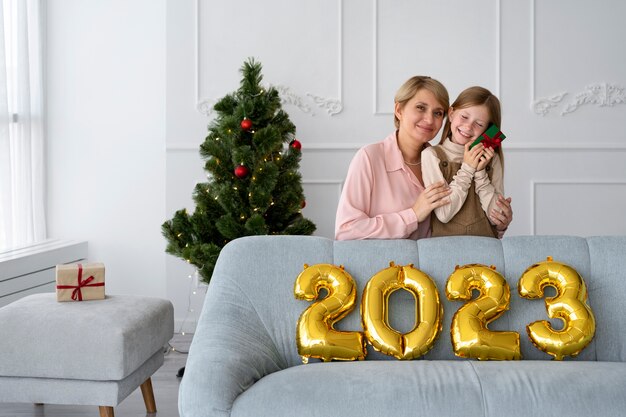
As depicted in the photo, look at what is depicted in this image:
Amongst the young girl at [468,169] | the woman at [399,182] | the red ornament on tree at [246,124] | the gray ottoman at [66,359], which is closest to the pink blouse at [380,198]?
the woman at [399,182]

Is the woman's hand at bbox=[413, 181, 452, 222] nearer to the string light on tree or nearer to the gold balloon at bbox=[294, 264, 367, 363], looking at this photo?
the gold balloon at bbox=[294, 264, 367, 363]

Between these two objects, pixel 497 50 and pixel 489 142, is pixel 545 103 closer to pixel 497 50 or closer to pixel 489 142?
pixel 497 50

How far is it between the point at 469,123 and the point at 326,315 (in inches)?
33.4

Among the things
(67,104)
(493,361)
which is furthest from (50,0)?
(493,361)

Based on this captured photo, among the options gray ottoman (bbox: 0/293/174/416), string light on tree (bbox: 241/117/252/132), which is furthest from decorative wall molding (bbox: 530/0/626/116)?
gray ottoman (bbox: 0/293/174/416)

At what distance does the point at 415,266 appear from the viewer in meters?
2.36

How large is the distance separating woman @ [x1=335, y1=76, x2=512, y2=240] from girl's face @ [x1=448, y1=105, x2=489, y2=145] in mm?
88

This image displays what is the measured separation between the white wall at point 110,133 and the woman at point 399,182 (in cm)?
256

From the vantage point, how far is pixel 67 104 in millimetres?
4828

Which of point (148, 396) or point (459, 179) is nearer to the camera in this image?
point (459, 179)

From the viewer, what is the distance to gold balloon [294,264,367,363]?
216 centimetres

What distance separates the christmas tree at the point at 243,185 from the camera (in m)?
3.63

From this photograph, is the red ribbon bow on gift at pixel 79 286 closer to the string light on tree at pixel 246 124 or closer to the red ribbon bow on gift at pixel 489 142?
the string light on tree at pixel 246 124

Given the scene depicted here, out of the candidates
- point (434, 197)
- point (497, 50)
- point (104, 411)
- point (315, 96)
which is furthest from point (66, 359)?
point (497, 50)
